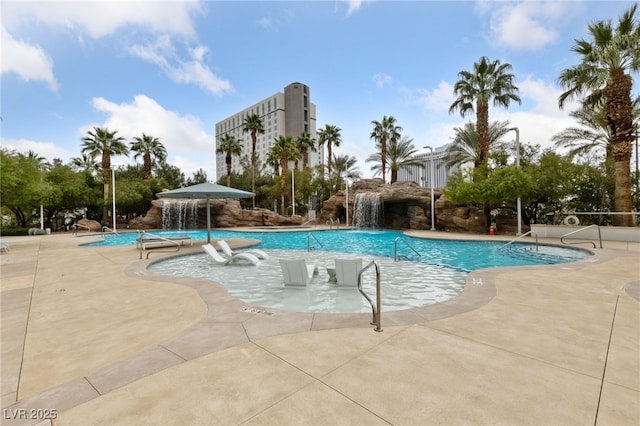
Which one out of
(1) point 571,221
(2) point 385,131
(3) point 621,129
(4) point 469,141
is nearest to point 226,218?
(2) point 385,131

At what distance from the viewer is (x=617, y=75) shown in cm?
1493

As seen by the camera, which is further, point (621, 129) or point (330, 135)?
point (330, 135)

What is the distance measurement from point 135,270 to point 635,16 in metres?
24.5

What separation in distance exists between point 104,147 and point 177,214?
31.1 feet

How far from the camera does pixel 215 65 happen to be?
40.8 m

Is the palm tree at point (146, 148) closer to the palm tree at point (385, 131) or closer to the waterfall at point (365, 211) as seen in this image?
the waterfall at point (365, 211)

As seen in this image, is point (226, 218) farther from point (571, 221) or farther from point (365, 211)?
point (571, 221)

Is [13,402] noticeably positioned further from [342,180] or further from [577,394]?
[342,180]

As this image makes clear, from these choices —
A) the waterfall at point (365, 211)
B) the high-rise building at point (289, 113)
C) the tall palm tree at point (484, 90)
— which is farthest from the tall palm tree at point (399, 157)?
the high-rise building at point (289, 113)

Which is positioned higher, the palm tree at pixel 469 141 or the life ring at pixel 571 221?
the palm tree at pixel 469 141

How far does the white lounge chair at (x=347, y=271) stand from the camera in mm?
6664

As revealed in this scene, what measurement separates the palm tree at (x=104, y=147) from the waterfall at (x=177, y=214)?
5761mm

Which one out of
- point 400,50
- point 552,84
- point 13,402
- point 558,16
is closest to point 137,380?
point 13,402

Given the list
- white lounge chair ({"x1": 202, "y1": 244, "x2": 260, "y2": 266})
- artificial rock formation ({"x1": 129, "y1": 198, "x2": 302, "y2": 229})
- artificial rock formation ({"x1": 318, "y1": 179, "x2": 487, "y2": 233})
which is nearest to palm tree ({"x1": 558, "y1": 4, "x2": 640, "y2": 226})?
artificial rock formation ({"x1": 318, "y1": 179, "x2": 487, "y2": 233})
